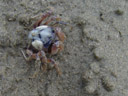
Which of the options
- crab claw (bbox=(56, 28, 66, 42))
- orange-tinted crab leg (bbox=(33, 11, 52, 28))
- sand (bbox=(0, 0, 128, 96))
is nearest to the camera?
sand (bbox=(0, 0, 128, 96))

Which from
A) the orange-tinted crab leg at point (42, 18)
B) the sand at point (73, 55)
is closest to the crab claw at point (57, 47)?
the sand at point (73, 55)

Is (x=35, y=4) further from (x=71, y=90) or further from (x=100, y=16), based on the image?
(x=71, y=90)

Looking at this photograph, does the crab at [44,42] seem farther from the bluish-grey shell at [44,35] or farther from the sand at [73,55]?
the sand at [73,55]

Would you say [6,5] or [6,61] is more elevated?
[6,5]

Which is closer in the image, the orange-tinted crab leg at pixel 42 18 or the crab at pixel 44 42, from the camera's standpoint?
the crab at pixel 44 42

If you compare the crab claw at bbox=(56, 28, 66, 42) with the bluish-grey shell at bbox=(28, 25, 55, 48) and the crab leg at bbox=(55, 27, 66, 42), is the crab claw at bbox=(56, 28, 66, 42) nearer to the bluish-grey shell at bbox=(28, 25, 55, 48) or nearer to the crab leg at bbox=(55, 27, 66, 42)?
the crab leg at bbox=(55, 27, 66, 42)

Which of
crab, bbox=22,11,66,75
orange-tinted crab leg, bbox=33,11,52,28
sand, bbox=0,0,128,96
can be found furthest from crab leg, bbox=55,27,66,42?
orange-tinted crab leg, bbox=33,11,52,28

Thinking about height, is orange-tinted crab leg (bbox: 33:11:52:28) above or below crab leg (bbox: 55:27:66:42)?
above

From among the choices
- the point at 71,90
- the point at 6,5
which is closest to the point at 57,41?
the point at 71,90
